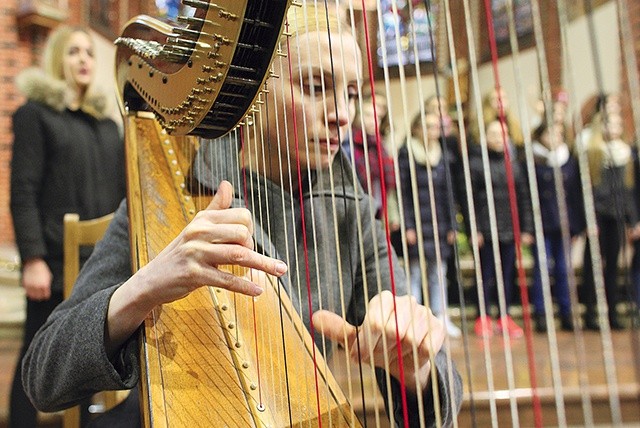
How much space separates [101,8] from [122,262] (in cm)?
515

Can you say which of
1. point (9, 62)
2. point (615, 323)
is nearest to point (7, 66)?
point (9, 62)

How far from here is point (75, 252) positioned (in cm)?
120

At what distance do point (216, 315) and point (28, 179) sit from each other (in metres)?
1.06

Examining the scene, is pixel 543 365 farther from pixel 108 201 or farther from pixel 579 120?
pixel 579 120

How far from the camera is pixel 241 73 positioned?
622 millimetres

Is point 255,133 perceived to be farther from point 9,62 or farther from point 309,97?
point 9,62

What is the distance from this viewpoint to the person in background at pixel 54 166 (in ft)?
5.09

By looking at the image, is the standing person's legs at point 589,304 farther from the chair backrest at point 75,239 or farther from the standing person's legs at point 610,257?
the chair backrest at point 75,239

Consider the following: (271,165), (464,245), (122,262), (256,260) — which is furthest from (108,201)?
(464,245)

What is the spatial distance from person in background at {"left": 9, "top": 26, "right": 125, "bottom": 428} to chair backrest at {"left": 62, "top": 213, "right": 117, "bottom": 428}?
356mm

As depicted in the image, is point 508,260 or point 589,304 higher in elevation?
point 508,260

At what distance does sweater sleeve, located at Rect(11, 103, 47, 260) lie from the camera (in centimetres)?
157

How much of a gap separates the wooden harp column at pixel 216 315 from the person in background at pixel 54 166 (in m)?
0.85

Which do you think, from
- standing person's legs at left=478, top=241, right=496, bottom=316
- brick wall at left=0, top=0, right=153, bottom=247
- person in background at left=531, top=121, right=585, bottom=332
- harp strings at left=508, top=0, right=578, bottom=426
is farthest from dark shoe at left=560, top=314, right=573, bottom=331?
brick wall at left=0, top=0, right=153, bottom=247
